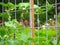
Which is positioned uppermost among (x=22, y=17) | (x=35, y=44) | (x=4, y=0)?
(x=4, y=0)

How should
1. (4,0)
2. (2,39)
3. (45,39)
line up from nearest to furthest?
1. (45,39)
2. (2,39)
3. (4,0)

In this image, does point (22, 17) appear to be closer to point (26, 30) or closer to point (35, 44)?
point (26, 30)

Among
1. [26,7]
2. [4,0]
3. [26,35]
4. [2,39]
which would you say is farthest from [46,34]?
[4,0]

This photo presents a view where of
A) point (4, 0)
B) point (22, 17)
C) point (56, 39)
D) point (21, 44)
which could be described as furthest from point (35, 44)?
point (4, 0)

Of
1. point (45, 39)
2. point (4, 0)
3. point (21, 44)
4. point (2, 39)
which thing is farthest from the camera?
point (4, 0)

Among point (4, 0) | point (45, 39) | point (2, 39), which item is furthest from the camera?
point (4, 0)

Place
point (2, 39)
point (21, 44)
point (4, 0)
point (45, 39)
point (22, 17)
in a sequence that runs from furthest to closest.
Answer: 1. point (4, 0)
2. point (22, 17)
3. point (2, 39)
4. point (21, 44)
5. point (45, 39)

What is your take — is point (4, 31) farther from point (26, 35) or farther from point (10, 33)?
point (26, 35)

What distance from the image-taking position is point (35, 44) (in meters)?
1.98

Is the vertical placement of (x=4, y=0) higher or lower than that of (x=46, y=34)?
higher

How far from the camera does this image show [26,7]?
1999 millimetres

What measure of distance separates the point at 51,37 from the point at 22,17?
0.52m

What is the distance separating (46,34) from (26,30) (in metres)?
0.27

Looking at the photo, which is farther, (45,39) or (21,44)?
(21,44)
